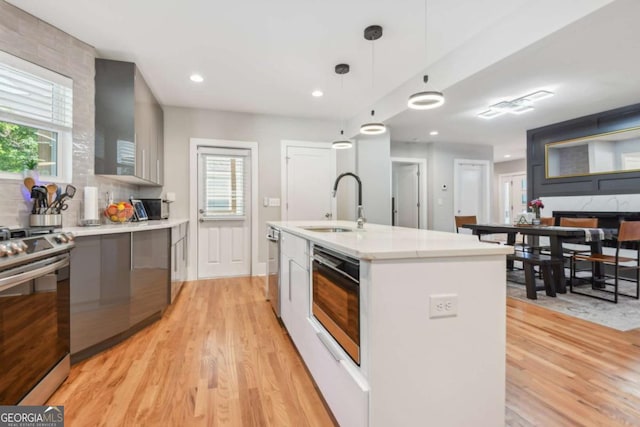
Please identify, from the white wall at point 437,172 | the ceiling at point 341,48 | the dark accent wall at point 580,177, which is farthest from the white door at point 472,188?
the ceiling at point 341,48

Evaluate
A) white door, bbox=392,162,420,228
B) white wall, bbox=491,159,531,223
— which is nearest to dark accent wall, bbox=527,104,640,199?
white door, bbox=392,162,420,228

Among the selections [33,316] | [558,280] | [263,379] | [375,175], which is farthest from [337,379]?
[375,175]

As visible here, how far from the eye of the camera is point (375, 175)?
16.4 feet

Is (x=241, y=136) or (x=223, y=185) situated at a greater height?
(x=241, y=136)

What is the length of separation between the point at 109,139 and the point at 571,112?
5.86m

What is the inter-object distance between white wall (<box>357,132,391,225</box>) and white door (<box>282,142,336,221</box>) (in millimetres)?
539

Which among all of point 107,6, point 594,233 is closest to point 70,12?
point 107,6

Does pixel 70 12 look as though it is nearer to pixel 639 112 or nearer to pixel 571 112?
pixel 571 112

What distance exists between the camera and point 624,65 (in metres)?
2.86

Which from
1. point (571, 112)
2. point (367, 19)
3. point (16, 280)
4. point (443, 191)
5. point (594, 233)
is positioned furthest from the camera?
point (443, 191)

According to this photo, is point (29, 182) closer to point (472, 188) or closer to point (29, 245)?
point (29, 245)

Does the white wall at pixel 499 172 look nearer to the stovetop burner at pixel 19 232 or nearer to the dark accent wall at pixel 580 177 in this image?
the dark accent wall at pixel 580 177

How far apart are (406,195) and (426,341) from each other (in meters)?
5.93

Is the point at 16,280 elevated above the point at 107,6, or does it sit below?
below
